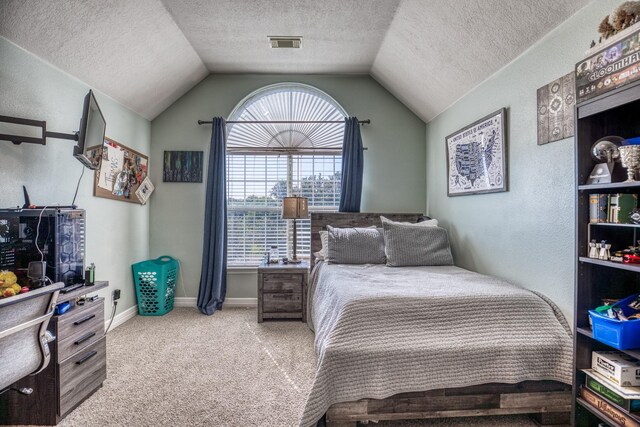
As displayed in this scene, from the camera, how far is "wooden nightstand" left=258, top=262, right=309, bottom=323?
10.9ft

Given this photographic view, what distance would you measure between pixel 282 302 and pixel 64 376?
1.86 meters

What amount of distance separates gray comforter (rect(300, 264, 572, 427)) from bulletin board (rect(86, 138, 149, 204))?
2490mm

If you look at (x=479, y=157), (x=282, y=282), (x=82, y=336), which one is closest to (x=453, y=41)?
(x=479, y=157)

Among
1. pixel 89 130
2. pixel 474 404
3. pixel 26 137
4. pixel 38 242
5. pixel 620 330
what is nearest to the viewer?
pixel 620 330

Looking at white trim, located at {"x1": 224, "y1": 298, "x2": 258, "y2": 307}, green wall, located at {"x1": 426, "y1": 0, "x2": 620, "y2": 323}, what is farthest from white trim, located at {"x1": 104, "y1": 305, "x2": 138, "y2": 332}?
green wall, located at {"x1": 426, "y1": 0, "x2": 620, "y2": 323}

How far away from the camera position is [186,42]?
314 cm

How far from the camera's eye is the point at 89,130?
7.13 ft

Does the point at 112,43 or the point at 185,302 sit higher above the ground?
the point at 112,43

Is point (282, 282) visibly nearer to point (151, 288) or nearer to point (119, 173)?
point (151, 288)

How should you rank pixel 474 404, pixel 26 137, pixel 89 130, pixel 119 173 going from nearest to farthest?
pixel 474 404, pixel 26 137, pixel 89 130, pixel 119 173

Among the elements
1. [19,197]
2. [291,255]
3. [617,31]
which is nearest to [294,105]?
[291,255]

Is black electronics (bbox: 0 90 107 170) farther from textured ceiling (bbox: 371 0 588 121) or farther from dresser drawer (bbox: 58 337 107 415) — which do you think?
textured ceiling (bbox: 371 0 588 121)

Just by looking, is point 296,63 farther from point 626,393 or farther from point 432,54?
point 626,393

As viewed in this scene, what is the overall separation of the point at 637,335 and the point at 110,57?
3.76 m
